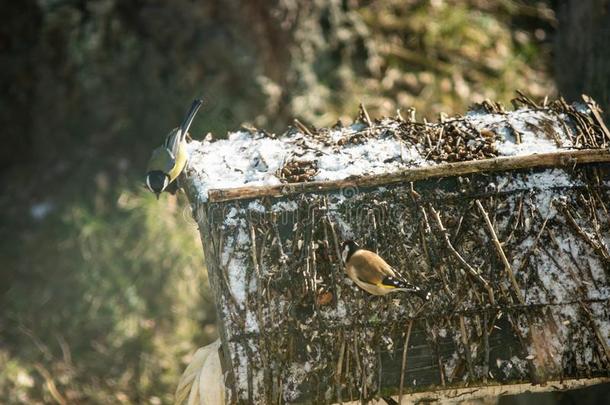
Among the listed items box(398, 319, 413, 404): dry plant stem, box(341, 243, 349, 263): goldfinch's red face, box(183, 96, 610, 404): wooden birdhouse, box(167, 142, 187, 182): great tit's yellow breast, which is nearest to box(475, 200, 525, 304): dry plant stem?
box(183, 96, 610, 404): wooden birdhouse

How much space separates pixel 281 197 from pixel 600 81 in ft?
8.53

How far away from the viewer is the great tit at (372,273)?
2930 millimetres

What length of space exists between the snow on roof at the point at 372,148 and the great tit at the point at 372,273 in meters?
0.37

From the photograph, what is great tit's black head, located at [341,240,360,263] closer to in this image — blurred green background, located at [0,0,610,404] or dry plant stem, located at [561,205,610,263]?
dry plant stem, located at [561,205,610,263]

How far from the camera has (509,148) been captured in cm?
333

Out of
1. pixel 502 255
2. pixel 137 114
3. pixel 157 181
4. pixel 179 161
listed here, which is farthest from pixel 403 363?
pixel 137 114

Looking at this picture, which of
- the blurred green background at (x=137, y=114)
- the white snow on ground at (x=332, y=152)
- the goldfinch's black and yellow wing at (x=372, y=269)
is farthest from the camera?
the blurred green background at (x=137, y=114)

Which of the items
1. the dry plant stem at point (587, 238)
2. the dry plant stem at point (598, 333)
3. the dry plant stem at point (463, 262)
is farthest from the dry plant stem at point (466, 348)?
the dry plant stem at point (587, 238)

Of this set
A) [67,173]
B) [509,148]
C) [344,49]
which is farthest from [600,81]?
[67,173]

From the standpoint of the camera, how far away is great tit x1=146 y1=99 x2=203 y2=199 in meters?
3.71

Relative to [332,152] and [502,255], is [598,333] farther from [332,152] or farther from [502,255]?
[332,152]

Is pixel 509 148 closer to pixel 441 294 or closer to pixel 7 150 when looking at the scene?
pixel 441 294

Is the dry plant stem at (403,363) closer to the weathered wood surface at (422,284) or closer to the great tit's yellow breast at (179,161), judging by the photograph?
the weathered wood surface at (422,284)

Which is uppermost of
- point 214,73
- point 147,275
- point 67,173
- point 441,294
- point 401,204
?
point 214,73
